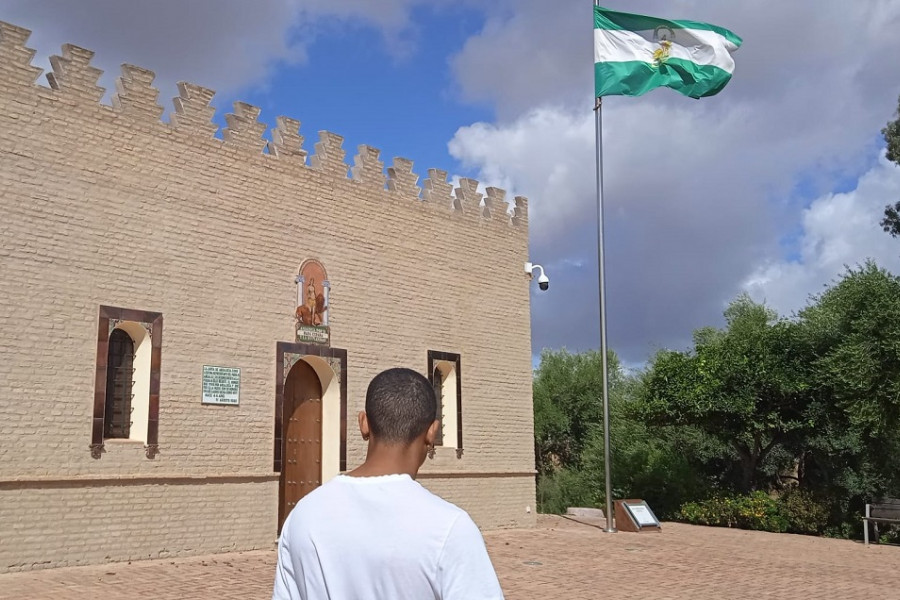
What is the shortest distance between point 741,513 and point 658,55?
33.4ft

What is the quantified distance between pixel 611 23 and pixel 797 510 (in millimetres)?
11255

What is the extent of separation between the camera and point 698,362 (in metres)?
20.6

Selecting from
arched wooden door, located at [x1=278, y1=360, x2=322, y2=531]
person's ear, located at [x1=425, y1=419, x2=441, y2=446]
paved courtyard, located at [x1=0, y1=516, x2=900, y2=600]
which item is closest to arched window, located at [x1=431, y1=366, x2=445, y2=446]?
paved courtyard, located at [x1=0, y1=516, x2=900, y2=600]

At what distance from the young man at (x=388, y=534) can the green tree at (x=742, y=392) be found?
59.3 feet

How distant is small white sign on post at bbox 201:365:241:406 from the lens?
44.1ft

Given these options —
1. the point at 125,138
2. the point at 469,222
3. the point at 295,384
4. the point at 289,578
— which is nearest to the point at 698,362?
the point at 469,222

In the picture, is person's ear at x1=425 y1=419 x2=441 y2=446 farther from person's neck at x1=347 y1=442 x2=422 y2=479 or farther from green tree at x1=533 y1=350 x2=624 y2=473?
green tree at x1=533 y1=350 x2=624 y2=473

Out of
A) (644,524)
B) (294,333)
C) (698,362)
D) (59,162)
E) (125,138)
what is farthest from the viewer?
(698,362)

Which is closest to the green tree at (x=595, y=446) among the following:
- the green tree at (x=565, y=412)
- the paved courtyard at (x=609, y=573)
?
the green tree at (x=565, y=412)

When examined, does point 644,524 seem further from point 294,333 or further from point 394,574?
point 394,574

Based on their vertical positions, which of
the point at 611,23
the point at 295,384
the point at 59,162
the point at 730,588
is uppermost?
the point at 611,23

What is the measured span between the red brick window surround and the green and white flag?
10445mm

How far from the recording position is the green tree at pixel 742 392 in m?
19.4

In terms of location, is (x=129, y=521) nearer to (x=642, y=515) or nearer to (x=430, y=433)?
(x=642, y=515)
